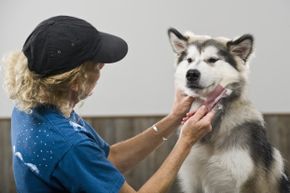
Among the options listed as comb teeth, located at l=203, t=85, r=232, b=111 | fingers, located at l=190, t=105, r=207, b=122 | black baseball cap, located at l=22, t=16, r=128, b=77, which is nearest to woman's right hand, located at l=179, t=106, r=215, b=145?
fingers, located at l=190, t=105, r=207, b=122

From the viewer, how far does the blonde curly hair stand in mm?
1289

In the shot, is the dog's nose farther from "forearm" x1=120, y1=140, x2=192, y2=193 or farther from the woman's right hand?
"forearm" x1=120, y1=140, x2=192, y2=193

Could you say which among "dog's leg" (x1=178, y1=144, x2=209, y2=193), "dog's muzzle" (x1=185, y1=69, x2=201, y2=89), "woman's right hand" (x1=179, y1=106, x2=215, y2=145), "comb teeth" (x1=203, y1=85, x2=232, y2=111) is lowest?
"dog's leg" (x1=178, y1=144, x2=209, y2=193)

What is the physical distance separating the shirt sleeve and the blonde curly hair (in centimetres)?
16

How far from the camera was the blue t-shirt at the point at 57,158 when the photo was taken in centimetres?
124

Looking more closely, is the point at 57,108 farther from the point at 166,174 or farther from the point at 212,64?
the point at 212,64

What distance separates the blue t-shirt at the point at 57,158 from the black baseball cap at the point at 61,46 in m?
0.14

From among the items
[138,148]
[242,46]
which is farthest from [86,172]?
[242,46]

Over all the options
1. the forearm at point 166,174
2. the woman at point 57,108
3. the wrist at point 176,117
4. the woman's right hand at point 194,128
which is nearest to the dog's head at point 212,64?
the wrist at point 176,117

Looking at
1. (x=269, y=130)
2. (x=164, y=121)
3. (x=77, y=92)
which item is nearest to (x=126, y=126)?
(x=269, y=130)

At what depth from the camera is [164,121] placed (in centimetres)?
185

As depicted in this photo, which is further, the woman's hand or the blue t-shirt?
the woman's hand

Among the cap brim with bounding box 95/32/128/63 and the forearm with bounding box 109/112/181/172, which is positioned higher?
the cap brim with bounding box 95/32/128/63

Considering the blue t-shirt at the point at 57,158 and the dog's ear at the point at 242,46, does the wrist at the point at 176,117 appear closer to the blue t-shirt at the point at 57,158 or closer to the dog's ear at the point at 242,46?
the dog's ear at the point at 242,46
